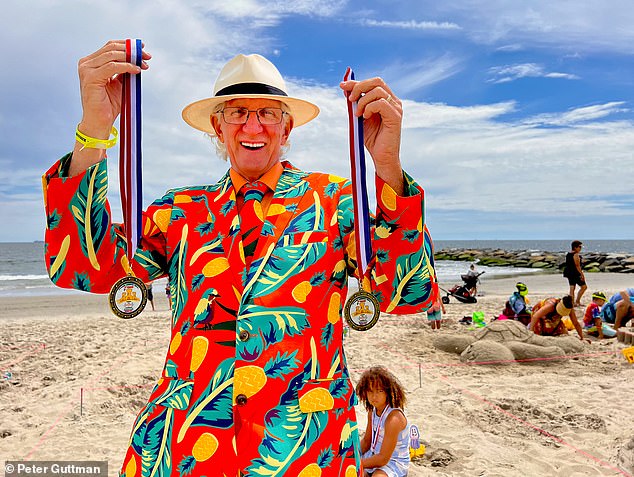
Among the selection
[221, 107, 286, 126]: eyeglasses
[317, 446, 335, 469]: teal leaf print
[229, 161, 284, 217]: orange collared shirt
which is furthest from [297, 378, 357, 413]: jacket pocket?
[221, 107, 286, 126]: eyeglasses

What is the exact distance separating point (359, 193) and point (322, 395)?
21.2 inches

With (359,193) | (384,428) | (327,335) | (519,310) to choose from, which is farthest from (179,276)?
(519,310)

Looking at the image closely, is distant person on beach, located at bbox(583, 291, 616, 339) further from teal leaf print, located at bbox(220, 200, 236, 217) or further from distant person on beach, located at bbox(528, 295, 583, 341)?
teal leaf print, located at bbox(220, 200, 236, 217)

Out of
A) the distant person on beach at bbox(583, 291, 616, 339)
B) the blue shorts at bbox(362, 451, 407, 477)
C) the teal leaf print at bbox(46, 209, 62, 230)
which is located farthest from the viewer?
the distant person on beach at bbox(583, 291, 616, 339)

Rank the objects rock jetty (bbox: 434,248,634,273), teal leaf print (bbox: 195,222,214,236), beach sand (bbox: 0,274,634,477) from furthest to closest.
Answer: rock jetty (bbox: 434,248,634,273) → beach sand (bbox: 0,274,634,477) → teal leaf print (bbox: 195,222,214,236)

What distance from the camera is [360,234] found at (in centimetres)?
138

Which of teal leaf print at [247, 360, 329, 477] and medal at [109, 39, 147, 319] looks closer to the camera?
teal leaf print at [247, 360, 329, 477]

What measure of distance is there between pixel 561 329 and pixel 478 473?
213 inches

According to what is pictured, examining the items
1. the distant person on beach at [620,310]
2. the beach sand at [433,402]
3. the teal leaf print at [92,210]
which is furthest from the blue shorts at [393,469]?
the distant person on beach at [620,310]

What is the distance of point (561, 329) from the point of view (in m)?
8.77

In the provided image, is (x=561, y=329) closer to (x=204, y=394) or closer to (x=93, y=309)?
(x=204, y=394)

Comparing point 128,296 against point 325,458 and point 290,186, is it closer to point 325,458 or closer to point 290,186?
point 290,186

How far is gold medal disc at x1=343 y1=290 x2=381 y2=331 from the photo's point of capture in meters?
1.47

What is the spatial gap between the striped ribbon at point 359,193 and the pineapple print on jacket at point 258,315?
4 cm
